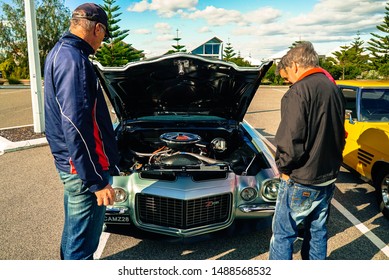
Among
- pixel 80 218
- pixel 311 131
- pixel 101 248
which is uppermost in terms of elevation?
pixel 311 131

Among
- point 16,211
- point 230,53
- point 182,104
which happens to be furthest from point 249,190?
point 230,53

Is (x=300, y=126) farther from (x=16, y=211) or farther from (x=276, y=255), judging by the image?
(x=16, y=211)

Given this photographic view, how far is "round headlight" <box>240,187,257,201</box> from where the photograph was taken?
2926 mm

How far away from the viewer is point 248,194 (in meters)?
2.94

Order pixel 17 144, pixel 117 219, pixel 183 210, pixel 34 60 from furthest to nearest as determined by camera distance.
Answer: pixel 34 60 → pixel 17 144 → pixel 117 219 → pixel 183 210

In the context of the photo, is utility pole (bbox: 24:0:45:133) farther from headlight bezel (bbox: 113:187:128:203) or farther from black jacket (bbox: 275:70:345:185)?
black jacket (bbox: 275:70:345:185)

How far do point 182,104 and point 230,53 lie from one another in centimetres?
5469

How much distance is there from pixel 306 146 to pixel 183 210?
1.21m

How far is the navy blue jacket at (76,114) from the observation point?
183 cm

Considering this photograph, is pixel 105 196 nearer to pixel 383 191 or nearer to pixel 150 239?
pixel 150 239

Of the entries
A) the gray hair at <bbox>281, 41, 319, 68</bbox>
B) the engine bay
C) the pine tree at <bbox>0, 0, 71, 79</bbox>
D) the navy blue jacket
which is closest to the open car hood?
the engine bay

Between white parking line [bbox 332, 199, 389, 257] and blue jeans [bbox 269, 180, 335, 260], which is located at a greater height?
blue jeans [bbox 269, 180, 335, 260]

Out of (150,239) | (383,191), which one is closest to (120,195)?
(150,239)

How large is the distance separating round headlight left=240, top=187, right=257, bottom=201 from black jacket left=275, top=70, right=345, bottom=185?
682 millimetres
